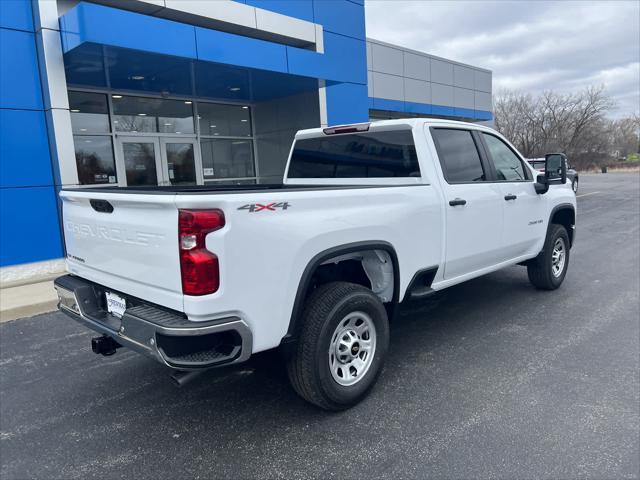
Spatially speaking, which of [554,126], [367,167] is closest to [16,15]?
Result: [367,167]

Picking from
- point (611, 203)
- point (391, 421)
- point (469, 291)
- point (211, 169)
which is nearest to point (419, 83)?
point (611, 203)

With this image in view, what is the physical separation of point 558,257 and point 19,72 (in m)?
8.72

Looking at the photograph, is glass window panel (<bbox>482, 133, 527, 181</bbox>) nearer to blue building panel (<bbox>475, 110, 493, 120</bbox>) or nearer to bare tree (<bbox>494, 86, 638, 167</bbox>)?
blue building panel (<bbox>475, 110, 493, 120</bbox>)

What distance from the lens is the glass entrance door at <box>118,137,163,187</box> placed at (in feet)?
37.0

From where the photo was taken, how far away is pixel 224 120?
13.5m

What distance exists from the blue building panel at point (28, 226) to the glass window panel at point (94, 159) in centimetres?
215

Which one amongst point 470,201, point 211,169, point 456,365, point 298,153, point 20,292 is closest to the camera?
point 456,365

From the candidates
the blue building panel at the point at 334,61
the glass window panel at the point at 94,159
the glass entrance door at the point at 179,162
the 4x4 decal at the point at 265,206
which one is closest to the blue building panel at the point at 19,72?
the glass window panel at the point at 94,159

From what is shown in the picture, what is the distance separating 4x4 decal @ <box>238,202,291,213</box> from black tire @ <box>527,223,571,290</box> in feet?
14.2

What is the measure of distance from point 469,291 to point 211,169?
8805 millimetres

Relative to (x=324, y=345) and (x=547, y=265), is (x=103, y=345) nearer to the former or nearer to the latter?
(x=324, y=345)

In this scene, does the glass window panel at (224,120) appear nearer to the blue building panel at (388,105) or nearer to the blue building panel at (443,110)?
the blue building panel at (388,105)

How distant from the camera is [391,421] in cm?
332

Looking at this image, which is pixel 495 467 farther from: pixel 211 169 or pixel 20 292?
pixel 211 169
